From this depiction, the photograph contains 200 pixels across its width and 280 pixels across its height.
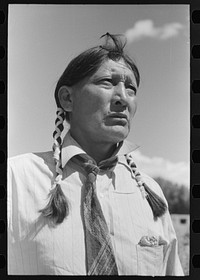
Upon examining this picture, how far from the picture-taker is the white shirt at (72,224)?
136 cm

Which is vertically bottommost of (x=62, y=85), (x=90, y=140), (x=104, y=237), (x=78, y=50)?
(x=104, y=237)

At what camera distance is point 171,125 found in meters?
1.44

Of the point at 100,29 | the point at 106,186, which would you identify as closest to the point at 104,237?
the point at 106,186

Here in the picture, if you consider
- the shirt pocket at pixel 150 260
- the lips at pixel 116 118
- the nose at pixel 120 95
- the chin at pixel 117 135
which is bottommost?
the shirt pocket at pixel 150 260

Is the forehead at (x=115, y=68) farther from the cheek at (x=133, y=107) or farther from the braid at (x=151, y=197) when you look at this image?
the braid at (x=151, y=197)

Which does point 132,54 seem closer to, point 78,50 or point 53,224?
point 78,50

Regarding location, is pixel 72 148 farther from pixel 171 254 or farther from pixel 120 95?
pixel 171 254

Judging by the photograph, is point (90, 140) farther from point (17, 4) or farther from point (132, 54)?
point (17, 4)

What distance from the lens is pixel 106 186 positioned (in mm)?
1425

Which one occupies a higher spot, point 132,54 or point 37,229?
point 132,54

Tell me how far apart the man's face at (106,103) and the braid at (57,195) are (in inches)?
1.7

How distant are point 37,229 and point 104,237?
19 centimetres

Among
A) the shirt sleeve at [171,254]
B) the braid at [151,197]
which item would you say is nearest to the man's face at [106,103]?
the braid at [151,197]

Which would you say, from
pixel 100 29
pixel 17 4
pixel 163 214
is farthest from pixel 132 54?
pixel 163 214
